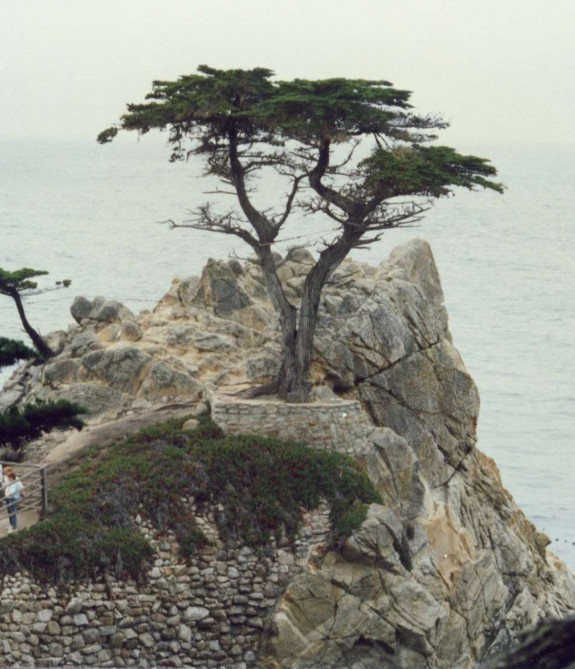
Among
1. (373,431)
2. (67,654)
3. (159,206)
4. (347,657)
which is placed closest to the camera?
(67,654)

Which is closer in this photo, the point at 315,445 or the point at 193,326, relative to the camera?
the point at 315,445

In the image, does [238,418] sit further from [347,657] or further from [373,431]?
[347,657]

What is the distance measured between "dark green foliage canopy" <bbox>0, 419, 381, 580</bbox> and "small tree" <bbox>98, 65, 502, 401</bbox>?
2.29 meters

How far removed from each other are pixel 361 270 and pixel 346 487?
846 cm

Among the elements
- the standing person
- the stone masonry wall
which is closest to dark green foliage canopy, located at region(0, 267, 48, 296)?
the standing person

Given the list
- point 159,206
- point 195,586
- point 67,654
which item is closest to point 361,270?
point 195,586

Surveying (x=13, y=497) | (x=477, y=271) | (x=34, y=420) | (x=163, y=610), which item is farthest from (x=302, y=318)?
(x=477, y=271)

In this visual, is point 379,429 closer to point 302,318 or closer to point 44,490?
point 302,318

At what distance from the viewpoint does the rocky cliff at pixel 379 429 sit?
24719 millimetres

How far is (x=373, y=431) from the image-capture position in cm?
2841

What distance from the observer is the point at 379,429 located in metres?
28.6

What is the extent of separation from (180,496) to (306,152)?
8192 millimetres

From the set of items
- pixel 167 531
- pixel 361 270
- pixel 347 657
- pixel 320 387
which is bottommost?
pixel 347 657

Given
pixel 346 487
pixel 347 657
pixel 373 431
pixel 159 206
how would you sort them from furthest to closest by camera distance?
1. pixel 159 206
2. pixel 373 431
3. pixel 346 487
4. pixel 347 657
